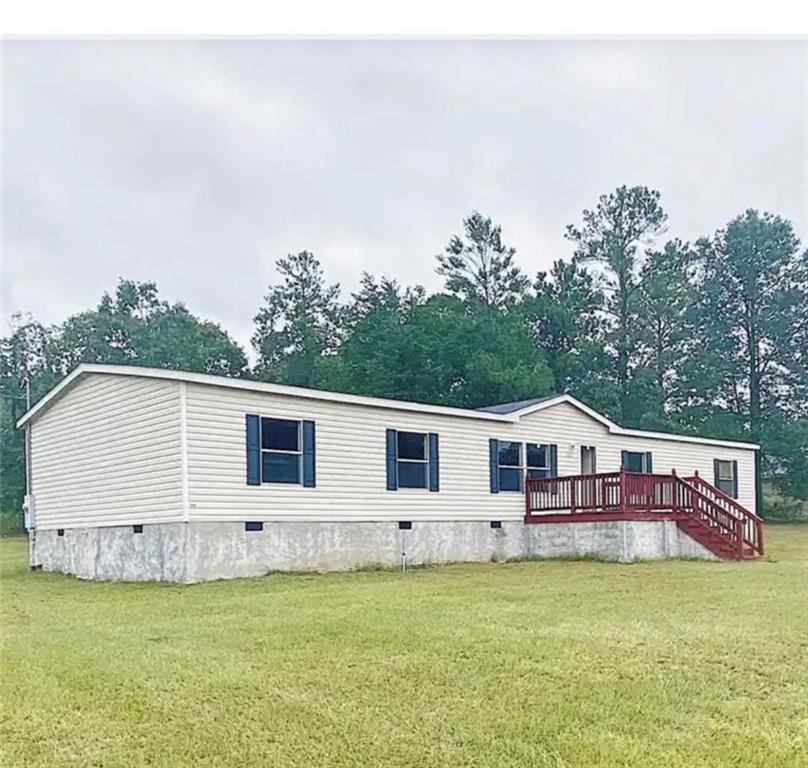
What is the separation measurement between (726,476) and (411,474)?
9.97m

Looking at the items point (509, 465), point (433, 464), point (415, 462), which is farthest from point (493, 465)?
point (415, 462)

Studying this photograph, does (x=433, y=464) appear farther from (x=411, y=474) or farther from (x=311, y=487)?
(x=311, y=487)

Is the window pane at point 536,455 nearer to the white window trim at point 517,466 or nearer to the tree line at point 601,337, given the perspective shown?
the white window trim at point 517,466

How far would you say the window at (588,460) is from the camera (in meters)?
18.2

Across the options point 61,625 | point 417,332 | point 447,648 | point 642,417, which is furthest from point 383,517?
point 642,417

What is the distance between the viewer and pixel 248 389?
40.9 feet

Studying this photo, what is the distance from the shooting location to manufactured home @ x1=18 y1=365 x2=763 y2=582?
474 inches

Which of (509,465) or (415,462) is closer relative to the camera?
(415,462)

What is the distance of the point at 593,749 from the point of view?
414 centimetres

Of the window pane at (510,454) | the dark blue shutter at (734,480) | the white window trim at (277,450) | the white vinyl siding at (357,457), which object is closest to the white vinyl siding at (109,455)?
the white vinyl siding at (357,457)

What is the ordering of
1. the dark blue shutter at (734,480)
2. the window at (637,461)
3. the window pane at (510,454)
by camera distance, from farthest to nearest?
the dark blue shutter at (734,480)
the window at (637,461)
the window pane at (510,454)

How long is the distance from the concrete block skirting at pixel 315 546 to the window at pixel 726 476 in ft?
19.8

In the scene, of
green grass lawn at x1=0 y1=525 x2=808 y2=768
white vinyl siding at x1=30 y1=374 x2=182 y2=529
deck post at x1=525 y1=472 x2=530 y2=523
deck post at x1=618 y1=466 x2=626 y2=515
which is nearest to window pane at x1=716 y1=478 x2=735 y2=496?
deck post at x1=525 y1=472 x2=530 y2=523

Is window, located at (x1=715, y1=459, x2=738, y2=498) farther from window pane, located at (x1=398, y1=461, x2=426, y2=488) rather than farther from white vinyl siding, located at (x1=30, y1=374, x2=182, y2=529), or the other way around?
white vinyl siding, located at (x1=30, y1=374, x2=182, y2=529)
